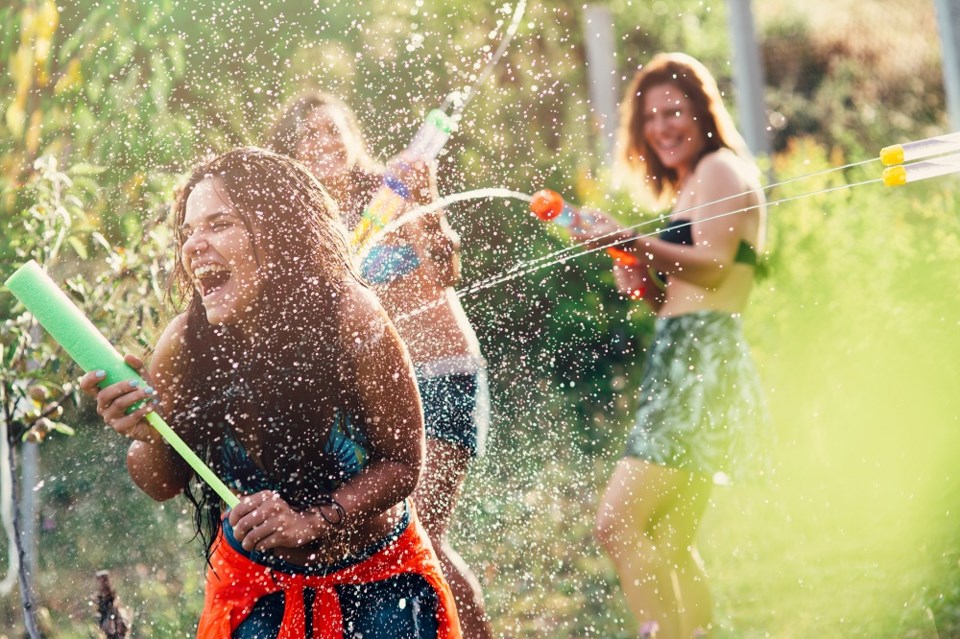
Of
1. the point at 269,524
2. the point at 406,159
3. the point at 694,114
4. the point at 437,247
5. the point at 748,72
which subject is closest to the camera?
the point at 269,524

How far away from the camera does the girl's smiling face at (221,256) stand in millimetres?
2002

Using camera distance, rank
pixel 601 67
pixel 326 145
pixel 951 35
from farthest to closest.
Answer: pixel 601 67 < pixel 951 35 < pixel 326 145

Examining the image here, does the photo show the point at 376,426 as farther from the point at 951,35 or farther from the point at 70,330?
the point at 951,35

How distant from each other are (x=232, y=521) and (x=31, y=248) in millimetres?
1009

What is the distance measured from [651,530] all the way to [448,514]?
436mm

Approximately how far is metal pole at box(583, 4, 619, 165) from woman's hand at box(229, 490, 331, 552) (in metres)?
4.15

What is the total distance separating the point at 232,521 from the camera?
1906 mm

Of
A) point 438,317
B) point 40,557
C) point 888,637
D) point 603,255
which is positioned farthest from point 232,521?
point 603,255

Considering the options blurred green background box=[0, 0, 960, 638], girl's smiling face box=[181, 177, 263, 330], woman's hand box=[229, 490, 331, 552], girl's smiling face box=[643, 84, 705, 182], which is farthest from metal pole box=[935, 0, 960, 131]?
woman's hand box=[229, 490, 331, 552]

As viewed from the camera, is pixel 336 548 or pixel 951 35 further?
pixel 951 35

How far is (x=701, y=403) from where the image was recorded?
2547 millimetres

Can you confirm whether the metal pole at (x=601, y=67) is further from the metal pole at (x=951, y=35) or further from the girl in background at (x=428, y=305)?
the girl in background at (x=428, y=305)

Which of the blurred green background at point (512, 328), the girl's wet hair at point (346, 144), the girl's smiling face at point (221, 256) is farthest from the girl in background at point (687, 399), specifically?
the girl's smiling face at point (221, 256)

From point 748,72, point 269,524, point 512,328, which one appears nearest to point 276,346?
point 269,524
